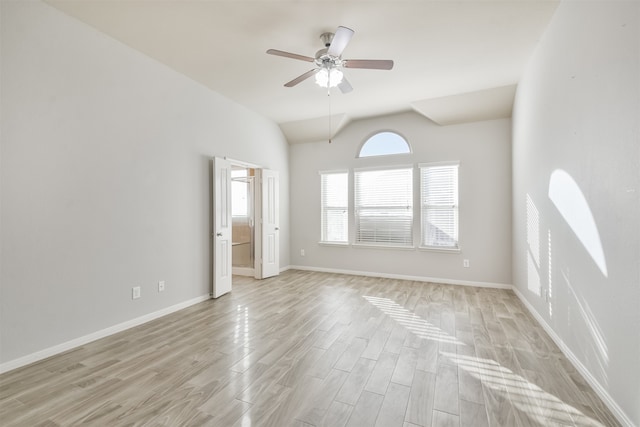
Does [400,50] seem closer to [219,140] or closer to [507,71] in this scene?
[507,71]

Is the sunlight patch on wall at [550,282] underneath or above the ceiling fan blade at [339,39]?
underneath

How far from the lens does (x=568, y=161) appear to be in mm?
2471

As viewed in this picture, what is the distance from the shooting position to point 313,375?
2.23m

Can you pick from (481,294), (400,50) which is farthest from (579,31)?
(481,294)

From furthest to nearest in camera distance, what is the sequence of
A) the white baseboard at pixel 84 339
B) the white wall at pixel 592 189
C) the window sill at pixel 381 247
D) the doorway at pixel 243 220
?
the doorway at pixel 243 220
the window sill at pixel 381 247
the white baseboard at pixel 84 339
the white wall at pixel 592 189

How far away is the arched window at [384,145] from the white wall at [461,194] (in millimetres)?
108

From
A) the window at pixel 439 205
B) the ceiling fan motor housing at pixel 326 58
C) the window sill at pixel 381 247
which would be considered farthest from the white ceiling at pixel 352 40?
the window sill at pixel 381 247

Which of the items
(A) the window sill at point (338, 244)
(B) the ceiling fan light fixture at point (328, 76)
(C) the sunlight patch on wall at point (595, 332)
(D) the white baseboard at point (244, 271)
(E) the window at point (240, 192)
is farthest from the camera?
(E) the window at point (240, 192)

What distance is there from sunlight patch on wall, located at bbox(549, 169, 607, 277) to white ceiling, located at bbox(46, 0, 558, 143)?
1.58m

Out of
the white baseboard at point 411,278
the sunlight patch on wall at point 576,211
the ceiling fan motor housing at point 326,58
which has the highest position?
the ceiling fan motor housing at point 326,58

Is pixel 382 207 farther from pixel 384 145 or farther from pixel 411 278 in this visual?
pixel 411 278

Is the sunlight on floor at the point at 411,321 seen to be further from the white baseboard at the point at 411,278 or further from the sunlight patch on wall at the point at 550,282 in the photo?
the white baseboard at the point at 411,278

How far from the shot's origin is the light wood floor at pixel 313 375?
1784mm

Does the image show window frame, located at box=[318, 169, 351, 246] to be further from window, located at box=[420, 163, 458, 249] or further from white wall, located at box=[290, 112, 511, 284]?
window, located at box=[420, 163, 458, 249]
